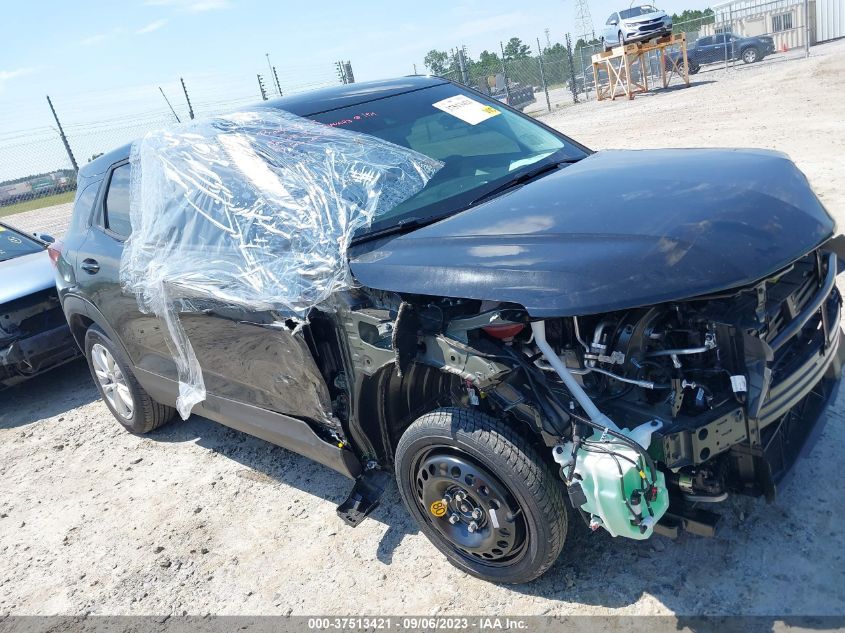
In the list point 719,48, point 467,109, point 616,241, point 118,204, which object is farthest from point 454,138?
point 719,48

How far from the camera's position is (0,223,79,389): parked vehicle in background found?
5.37 meters

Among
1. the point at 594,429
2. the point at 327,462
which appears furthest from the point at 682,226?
the point at 327,462

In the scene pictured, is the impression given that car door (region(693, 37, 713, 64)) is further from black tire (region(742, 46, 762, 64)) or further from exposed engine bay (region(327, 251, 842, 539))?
exposed engine bay (region(327, 251, 842, 539))

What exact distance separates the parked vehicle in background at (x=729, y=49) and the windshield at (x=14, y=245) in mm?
23795

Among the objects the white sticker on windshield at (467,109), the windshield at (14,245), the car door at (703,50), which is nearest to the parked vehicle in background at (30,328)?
the windshield at (14,245)

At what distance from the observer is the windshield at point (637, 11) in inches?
811

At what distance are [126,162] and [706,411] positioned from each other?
357 cm

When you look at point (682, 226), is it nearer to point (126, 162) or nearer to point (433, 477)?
point (433, 477)

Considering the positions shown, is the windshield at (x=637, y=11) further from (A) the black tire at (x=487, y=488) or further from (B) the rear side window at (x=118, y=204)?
(A) the black tire at (x=487, y=488)

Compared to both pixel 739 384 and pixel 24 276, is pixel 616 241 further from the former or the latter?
pixel 24 276

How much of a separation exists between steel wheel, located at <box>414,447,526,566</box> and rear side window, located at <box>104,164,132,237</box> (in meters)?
2.33

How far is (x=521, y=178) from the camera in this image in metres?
3.18

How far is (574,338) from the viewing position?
2336 millimetres

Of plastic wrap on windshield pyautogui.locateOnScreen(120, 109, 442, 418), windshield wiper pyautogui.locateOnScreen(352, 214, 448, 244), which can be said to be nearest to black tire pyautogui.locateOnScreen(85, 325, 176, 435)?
plastic wrap on windshield pyautogui.locateOnScreen(120, 109, 442, 418)
